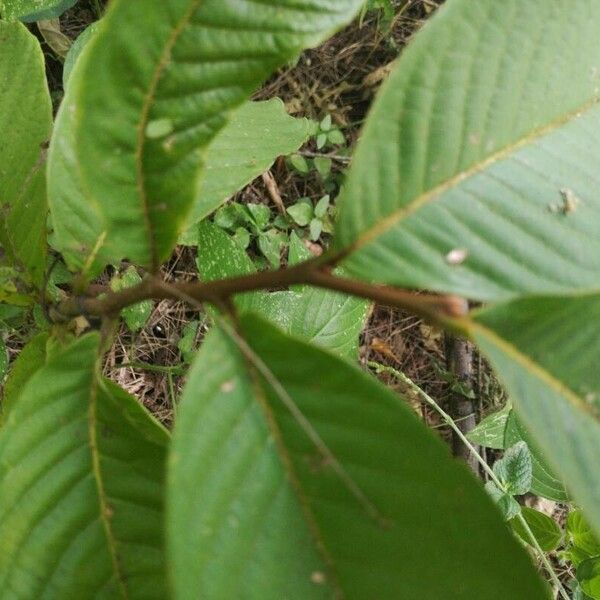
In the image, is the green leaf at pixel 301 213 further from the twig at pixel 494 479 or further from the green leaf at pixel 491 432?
the green leaf at pixel 491 432

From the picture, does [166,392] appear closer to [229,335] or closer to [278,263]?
[278,263]

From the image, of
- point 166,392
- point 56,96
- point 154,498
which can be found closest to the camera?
point 154,498

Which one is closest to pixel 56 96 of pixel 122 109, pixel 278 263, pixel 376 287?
pixel 278 263

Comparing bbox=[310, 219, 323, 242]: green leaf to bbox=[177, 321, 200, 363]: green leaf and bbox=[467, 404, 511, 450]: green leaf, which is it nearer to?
bbox=[177, 321, 200, 363]: green leaf

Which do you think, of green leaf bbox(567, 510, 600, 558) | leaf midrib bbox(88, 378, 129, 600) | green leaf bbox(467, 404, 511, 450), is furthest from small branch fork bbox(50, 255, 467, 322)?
green leaf bbox(467, 404, 511, 450)

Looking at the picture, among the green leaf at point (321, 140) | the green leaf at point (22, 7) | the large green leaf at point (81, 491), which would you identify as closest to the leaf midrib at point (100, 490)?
the large green leaf at point (81, 491)

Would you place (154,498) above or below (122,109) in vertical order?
below
